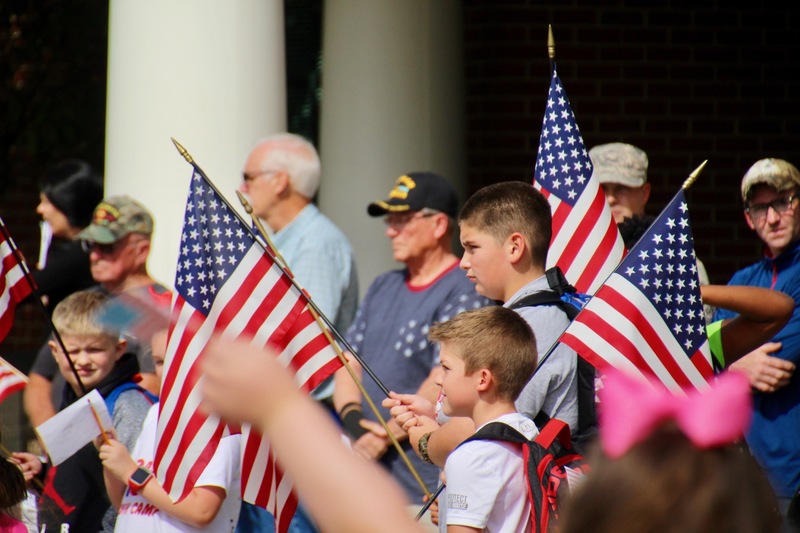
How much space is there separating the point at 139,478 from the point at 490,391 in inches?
61.2

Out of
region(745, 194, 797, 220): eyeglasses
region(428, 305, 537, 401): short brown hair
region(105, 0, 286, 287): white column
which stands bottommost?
region(428, 305, 537, 401): short brown hair

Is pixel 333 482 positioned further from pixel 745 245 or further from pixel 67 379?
pixel 745 245

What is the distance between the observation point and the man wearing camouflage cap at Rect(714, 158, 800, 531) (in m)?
4.61

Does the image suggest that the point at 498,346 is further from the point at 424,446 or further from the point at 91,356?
the point at 91,356

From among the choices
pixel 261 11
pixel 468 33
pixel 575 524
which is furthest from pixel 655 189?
pixel 575 524

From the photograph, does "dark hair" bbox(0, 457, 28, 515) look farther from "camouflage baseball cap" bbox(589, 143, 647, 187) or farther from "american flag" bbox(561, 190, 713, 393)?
"camouflage baseball cap" bbox(589, 143, 647, 187)

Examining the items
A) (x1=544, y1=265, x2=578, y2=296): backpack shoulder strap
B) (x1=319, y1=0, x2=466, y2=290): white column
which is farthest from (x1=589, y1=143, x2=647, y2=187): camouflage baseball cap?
(x1=319, y1=0, x2=466, y2=290): white column

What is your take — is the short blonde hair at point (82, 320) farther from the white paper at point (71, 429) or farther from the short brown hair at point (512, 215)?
the short brown hair at point (512, 215)

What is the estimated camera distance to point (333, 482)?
1.36m

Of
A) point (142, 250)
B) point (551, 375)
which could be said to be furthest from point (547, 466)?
point (142, 250)

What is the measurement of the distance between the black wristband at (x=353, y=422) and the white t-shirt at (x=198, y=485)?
0.66 meters

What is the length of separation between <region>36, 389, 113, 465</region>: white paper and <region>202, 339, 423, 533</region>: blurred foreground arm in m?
3.09

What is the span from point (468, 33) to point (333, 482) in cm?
701

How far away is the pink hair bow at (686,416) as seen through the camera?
1378 millimetres
